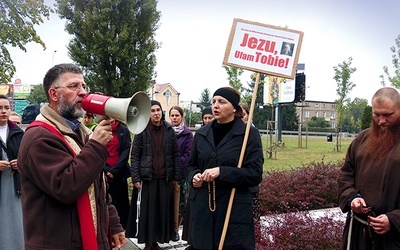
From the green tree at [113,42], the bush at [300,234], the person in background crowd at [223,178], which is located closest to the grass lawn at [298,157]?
the bush at [300,234]

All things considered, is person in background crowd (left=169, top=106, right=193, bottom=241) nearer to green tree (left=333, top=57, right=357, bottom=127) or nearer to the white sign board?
the white sign board

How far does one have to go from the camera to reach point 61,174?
6.72 feet

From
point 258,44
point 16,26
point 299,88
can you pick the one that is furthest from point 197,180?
point 299,88

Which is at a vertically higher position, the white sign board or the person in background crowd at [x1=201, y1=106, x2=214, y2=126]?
the white sign board

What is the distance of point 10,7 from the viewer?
45.5 feet

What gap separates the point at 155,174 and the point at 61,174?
3347 millimetres

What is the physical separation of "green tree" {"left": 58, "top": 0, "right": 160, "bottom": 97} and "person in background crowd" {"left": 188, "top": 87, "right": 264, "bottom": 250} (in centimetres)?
2073

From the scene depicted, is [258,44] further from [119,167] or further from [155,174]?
[119,167]

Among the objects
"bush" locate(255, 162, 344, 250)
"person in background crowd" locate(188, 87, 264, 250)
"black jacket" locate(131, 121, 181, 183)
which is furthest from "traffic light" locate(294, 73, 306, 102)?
"person in background crowd" locate(188, 87, 264, 250)

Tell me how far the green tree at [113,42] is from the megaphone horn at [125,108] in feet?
72.2

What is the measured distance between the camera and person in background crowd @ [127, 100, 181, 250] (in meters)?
5.32

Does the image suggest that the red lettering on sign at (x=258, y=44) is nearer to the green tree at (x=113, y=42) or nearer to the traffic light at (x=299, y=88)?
the traffic light at (x=299, y=88)

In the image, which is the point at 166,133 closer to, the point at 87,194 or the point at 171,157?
the point at 171,157

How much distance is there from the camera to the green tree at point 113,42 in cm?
2430
